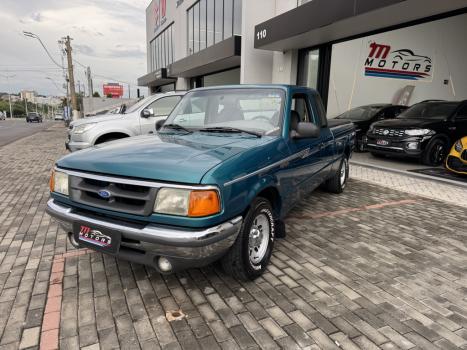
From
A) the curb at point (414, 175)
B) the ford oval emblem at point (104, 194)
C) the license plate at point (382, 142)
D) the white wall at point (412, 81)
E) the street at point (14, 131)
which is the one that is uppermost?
the white wall at point (412, 81)

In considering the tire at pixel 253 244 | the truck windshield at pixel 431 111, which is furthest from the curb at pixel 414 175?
the tire at pixel 253 244

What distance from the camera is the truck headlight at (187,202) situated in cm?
247

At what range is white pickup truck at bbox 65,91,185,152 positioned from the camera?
7.34 meters

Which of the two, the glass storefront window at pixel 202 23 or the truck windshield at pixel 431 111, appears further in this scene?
the glass storefront window at pixel 202 23

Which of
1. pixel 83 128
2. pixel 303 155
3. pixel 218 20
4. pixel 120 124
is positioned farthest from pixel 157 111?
pixel 218 20

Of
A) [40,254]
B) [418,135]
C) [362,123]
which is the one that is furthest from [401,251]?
[362,123]

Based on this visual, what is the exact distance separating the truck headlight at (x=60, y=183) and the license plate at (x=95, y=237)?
0.39 metres

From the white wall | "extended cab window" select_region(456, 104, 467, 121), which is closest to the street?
the white wall

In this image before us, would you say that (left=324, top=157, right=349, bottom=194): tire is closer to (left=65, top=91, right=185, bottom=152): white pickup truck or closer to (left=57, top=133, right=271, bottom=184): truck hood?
(left=57, top=133, right=271, bottom=184): truck hood

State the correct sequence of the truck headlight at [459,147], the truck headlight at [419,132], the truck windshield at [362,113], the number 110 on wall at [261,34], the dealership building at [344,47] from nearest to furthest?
the truck headlight at [459,147] → the dealership building at [344,47] → the truck headlight at [419,132] → the number 110 on wall at [261,34] → the truck windshield at [362,113]

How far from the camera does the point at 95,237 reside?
2.78 meters

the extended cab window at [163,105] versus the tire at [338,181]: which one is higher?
the extended cab window at [163,105]

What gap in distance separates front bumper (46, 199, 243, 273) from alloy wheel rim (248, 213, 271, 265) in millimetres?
488

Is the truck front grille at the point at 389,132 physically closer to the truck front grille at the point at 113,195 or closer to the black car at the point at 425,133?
the black car at the point at 425,133
